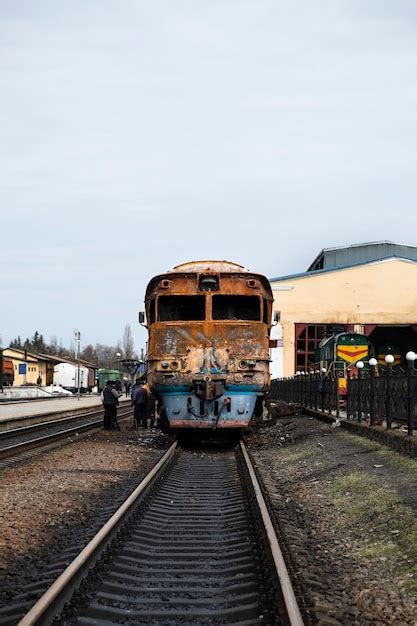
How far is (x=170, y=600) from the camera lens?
555cm

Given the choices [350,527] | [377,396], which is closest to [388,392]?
[377,396]

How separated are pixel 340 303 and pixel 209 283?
35.9 m

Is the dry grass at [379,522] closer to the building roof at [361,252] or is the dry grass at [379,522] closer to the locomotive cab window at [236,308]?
the locomotive cab window at [236,308]

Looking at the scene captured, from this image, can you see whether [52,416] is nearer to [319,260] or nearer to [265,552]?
[265,552]

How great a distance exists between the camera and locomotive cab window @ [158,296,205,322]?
57.0 feet

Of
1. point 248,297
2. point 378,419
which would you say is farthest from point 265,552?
point 248,297

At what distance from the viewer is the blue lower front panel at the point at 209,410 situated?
16.3 meters

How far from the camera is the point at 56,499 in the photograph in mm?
10219

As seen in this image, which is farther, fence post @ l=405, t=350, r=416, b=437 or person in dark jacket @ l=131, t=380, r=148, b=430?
person in dark jacket @ l=131, t=380, r=148, b=430

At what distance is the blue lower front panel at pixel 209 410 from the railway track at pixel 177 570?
19.5 ft

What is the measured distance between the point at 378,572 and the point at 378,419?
31.2ft

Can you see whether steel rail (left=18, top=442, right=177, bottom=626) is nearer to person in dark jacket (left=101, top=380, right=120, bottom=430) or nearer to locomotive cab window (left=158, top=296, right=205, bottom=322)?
locomotive cab window (left=158, top=296, right=205, bottom=322)

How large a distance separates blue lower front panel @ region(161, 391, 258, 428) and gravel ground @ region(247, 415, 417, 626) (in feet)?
4.96

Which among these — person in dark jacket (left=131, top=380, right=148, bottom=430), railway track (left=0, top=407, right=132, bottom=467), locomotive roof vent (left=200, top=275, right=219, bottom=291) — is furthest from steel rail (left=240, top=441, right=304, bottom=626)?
person in dark jacket (left=131, top=380, right=148, bottom=430)
